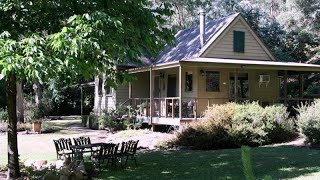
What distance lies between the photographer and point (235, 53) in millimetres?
23734

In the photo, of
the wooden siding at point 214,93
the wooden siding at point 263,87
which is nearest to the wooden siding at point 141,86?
the wooden siding at point 214,93

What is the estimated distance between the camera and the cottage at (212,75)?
20812 millimetres

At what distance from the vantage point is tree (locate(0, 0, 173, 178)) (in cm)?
640

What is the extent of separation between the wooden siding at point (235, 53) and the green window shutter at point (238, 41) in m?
0.19

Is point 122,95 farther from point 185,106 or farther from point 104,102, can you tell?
point 185,106

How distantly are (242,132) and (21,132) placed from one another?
15.0m

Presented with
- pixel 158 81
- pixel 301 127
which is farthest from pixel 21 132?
pixel 301 127

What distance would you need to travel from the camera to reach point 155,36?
361 inches

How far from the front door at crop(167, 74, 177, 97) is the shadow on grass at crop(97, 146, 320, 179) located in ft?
29.4

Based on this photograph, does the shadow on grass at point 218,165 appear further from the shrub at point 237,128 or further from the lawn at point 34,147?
the lawn at point 34,147

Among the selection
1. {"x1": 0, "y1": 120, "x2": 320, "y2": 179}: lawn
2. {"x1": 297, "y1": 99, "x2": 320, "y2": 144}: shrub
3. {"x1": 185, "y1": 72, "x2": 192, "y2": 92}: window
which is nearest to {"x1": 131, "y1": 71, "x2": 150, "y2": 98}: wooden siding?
{"x1": 185, "y1": 72, "x2": 192, "y2": 92}: window

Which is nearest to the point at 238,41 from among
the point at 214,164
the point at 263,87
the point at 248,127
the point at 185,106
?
the point at 263,87

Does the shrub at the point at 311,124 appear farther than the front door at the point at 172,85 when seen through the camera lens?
No

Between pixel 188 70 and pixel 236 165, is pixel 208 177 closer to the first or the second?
pixel 236 165
